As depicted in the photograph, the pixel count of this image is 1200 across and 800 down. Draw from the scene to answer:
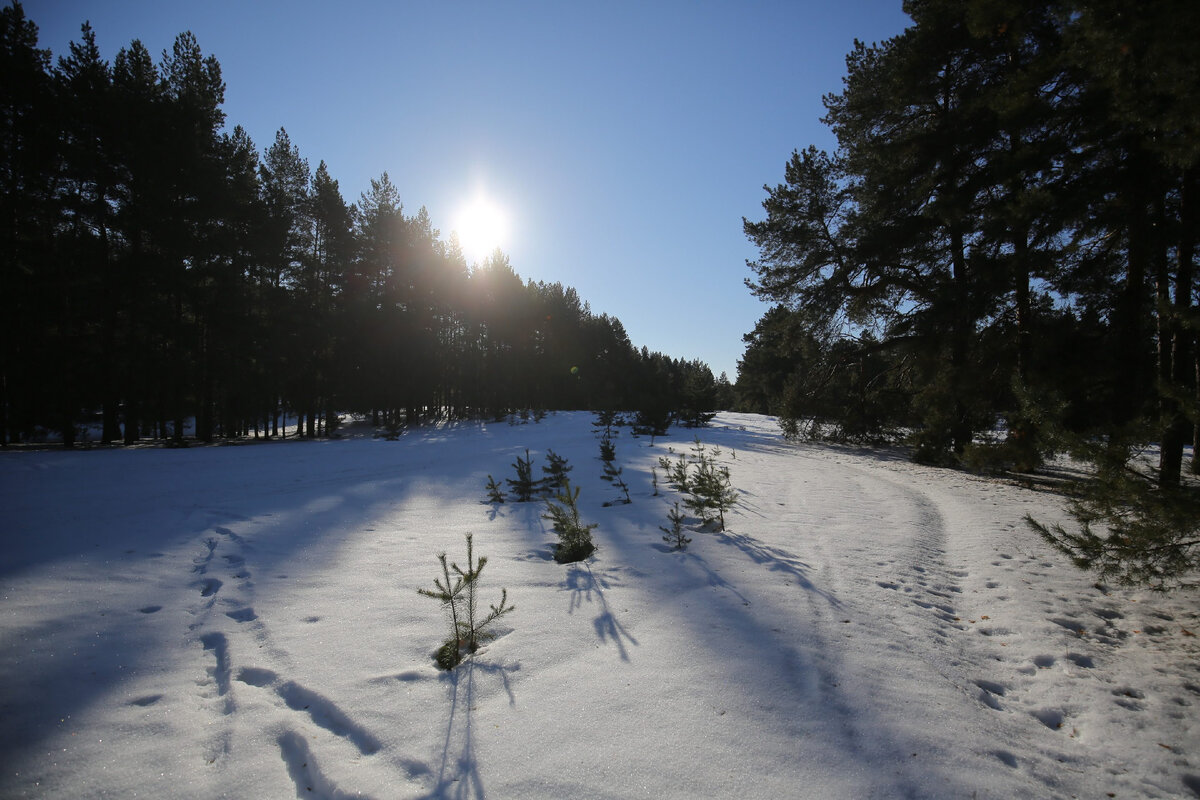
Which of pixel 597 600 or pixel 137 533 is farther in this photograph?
pixel 137 533

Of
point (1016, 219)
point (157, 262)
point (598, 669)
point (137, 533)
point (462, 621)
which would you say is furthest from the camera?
point (157, 262)

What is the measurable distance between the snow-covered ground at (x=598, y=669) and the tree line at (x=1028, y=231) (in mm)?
1081

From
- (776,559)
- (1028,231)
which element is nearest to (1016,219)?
(1028,231)

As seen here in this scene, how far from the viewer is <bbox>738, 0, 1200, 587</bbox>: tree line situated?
333 cm

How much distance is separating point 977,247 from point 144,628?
44.0ft

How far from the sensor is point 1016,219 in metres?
7.59

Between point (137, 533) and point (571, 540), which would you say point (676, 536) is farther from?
point (137, 533)

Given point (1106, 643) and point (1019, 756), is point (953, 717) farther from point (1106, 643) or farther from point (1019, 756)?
point (1106, 643)

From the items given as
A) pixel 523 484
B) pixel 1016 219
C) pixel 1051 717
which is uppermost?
pixel 1016 219

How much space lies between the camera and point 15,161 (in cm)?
1484

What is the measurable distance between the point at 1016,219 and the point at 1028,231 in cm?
128

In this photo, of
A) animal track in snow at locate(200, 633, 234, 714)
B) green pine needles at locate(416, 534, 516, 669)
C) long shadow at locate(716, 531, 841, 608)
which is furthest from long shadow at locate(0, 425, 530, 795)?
long shadow at locate(716, 531, 841, 608)

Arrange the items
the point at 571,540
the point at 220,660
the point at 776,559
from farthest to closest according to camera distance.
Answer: the point at 571,540 → the point at 776,559 → the point at 220,660

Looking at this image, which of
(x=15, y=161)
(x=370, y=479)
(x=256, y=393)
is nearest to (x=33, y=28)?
(x=15, y=161)
